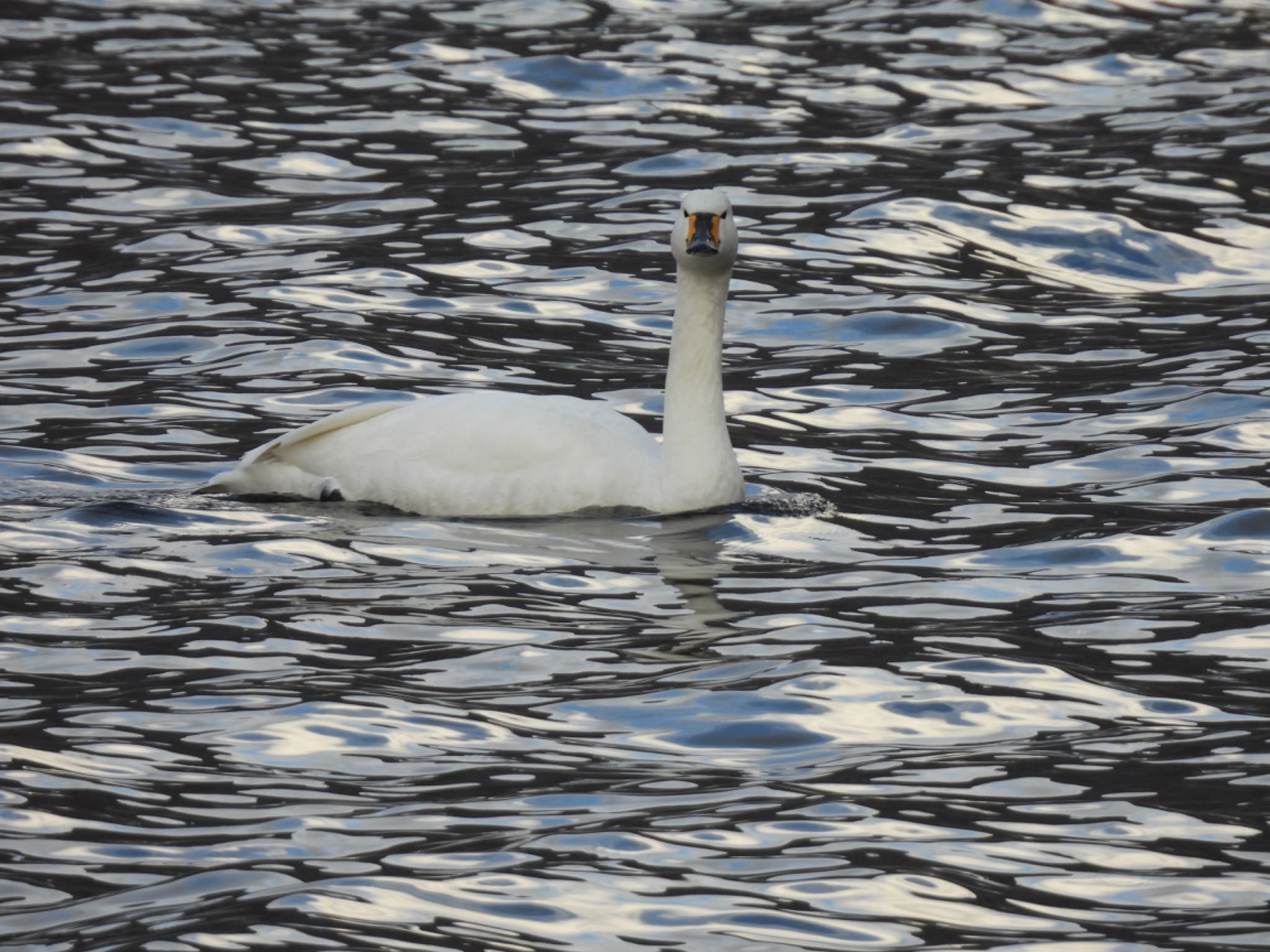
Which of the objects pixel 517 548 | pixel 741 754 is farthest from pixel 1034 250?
pixel 741 754

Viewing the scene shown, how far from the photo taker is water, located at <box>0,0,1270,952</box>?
5344 millimetres

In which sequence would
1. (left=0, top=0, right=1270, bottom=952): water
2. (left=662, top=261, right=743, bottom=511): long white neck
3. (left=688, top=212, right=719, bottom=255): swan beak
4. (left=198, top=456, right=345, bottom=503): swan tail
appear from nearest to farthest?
(left=0, top=0, right=1270, bottom=952): water
(left=688, top=212, right=719, bottom=255): swan beak
(left=662, top=261, right=743, bottom=511): long white neck
(left=198, top=456, right=345, bottom=503): swan tail

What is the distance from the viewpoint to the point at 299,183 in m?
14.9

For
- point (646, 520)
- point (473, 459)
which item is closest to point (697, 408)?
point (646, 520)

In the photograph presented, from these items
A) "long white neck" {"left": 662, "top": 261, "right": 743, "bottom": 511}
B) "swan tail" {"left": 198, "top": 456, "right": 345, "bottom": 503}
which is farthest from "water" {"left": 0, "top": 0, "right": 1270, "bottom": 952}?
"long white neck" {"left": 662, "top": 261, "right": 743, "bottom": 511}

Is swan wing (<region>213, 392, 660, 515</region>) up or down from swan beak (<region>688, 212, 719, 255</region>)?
down

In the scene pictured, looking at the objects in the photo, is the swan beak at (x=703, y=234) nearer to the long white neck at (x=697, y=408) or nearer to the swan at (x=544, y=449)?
the swan at (x=544, y=449)

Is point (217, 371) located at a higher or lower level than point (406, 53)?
lower

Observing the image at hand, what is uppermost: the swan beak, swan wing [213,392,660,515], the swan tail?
the swan beak

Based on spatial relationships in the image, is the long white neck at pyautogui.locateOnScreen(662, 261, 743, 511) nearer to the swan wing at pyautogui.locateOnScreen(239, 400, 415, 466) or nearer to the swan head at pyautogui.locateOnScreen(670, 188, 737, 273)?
the swan head at pyautogui.locateOnScreen(670, 188, 737, 273)

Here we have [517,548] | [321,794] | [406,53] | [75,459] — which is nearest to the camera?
[321,794]

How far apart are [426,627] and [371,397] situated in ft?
12.3

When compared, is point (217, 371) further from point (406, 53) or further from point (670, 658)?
point (406, 53)

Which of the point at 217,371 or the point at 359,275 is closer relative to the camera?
the point at 217,371
